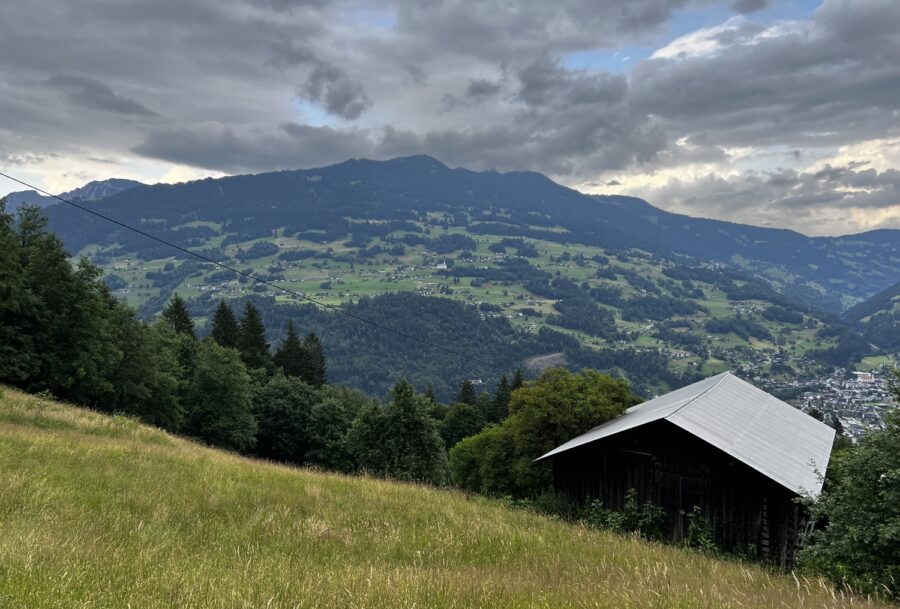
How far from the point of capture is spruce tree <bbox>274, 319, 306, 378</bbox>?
8619 centimetres

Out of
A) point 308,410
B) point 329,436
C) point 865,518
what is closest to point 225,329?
point 308,410

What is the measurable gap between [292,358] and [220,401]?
30817 mm

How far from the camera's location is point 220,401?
56.3 meters

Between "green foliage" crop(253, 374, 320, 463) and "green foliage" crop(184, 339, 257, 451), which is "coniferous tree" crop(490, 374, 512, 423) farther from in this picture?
"green foliage" crop(184, 339, 257, 451)

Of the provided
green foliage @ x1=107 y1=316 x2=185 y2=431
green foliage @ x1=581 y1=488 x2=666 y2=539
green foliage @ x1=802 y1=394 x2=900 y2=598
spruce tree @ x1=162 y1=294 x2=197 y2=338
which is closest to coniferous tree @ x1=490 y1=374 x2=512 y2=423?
spruce tree @ x1=162 y1=294 x2=197 y2=338

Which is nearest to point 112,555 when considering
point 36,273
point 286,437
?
point 36,273

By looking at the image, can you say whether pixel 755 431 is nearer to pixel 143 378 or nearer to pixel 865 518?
pixel 865 518

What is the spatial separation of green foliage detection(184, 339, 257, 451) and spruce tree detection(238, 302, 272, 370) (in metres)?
23.4

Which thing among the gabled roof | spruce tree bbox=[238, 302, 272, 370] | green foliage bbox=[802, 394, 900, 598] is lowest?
spruce tree bbox=[238, 302, 272, 370]

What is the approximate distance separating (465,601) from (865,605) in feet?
15.9

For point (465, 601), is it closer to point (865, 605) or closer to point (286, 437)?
point (865, 605)

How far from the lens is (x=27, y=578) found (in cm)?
462

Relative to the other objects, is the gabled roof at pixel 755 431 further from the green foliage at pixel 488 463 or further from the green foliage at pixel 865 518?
the green foliage at pixel 488 463

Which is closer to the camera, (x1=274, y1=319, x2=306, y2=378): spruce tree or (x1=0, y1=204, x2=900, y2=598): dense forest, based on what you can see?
(x1=0, y1=204, x2=900, y2=598): dense forest
